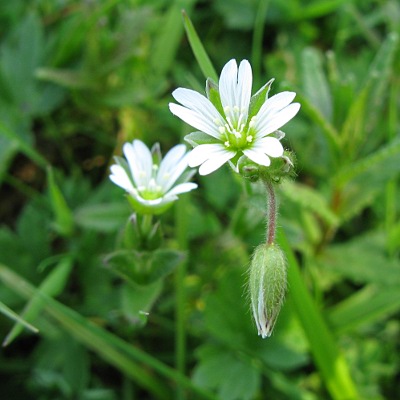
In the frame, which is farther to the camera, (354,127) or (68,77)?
(68,77)

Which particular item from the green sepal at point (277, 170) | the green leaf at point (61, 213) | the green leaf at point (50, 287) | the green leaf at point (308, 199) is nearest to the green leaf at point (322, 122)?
the green leaf at point (308, 199)

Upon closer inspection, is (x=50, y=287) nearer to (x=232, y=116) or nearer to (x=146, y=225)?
(x=146, y=225)

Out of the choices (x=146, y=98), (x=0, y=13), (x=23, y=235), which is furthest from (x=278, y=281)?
(x=0, y=13)

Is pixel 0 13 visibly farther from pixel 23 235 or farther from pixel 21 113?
pixel 23 235

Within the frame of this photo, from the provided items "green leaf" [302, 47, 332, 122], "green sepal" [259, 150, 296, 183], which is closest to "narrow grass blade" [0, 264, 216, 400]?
"green sepal" [259, 150, 296, 183]

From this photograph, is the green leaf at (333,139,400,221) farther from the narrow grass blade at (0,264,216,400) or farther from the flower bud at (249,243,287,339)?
the narrow grass blade at (0,264,216,400)

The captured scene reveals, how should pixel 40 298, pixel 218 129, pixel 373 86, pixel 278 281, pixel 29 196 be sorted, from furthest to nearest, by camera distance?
1. pixel 29 196
2. pixel 373 86
3. pixel 40 298
4. pixel 218 129
5. pixel 278 281

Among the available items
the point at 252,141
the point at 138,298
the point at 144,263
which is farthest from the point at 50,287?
the point at 252,141
